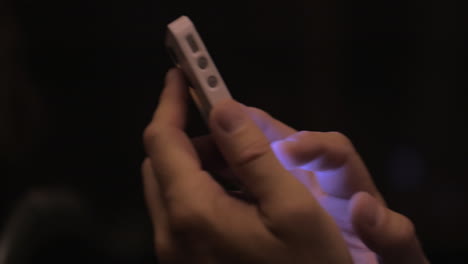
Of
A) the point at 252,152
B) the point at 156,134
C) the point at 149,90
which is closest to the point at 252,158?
the point at 252,152

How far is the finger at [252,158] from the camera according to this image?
0.35 meters

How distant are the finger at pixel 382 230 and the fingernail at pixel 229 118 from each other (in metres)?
0.14

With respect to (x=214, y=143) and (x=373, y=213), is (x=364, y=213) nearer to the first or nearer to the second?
(x=373, y=213)

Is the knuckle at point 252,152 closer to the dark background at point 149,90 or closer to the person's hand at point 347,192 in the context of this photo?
the person's hand at point 347,192

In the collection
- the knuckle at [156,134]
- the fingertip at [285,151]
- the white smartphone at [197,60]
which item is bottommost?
the fingertip at [285,151]

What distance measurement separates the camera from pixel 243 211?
0.37 m

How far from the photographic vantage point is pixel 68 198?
3.14 ft

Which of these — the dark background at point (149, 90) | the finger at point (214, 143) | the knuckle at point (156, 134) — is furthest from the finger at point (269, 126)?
the dark background at point (149, 90)

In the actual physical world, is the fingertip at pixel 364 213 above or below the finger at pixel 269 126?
below

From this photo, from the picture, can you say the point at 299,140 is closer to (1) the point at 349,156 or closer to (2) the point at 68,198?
(1) the point at 349,156

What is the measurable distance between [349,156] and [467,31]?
0.70 meters

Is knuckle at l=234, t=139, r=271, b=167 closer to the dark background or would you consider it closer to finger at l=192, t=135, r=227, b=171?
finger at l=192, t=135, r=227, b=171

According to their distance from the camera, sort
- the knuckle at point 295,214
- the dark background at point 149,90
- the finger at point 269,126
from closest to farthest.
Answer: the knuckle at point 295,214 → the finger at point 269,126 → the dark background at point 149,90

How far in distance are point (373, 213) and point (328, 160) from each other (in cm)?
10
